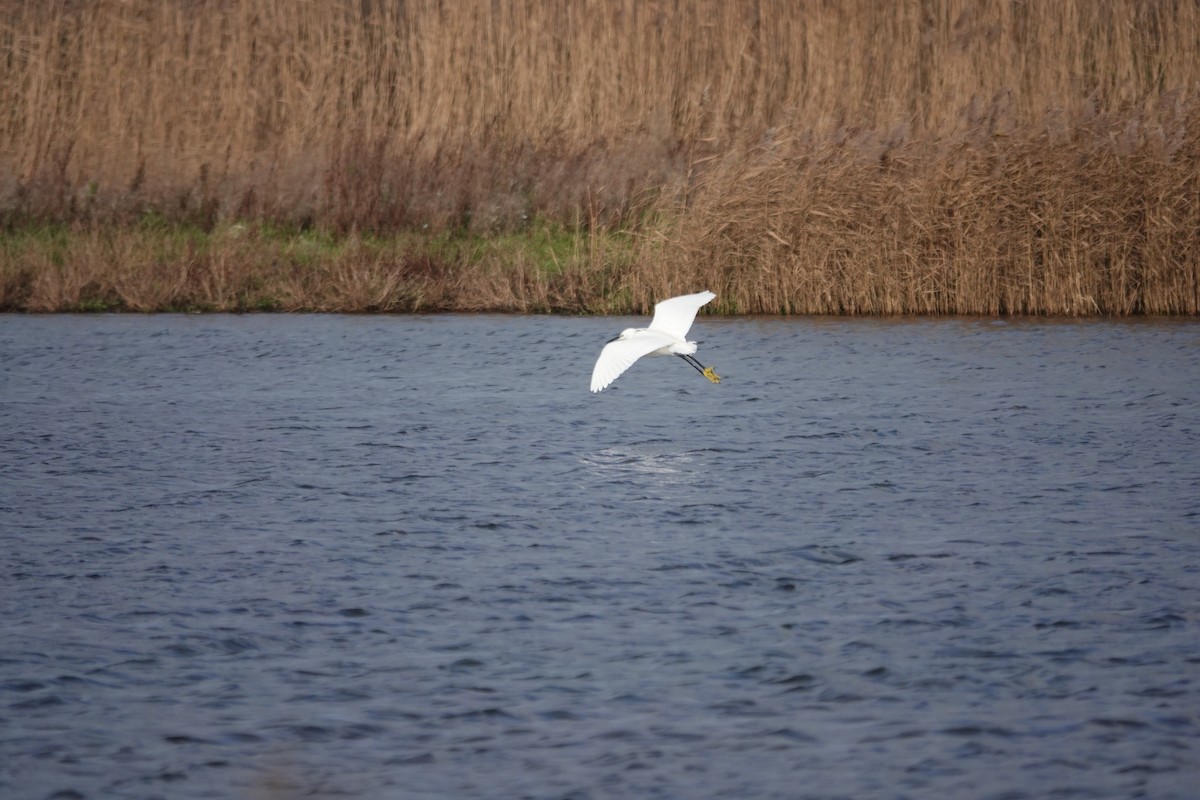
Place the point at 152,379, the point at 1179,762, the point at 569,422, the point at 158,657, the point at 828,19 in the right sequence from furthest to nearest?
the point at 828,19, the point at 152,379, the point at 569,422, the point at 158,657, the point at 1179,762

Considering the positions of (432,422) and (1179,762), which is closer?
(1179,762)

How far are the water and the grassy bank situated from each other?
→ 2.25 meters

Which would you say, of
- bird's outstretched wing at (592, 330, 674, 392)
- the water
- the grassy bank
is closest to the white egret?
bird's outstretched wing at (592, 330, 674, 392)

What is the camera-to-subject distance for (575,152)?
59.4ft

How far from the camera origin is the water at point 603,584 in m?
5.16

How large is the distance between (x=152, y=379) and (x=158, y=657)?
6.87m

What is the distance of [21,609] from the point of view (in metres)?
A: 6.67

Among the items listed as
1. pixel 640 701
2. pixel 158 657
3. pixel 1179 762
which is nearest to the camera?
pixel 1179 762

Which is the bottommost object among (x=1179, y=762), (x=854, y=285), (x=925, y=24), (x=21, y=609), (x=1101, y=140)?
(x=1179, y=762)

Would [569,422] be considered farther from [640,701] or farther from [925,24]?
[925,24]

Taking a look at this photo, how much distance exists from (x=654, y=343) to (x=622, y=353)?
1.06 feet

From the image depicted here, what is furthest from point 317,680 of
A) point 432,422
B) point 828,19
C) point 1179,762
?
point 828,19

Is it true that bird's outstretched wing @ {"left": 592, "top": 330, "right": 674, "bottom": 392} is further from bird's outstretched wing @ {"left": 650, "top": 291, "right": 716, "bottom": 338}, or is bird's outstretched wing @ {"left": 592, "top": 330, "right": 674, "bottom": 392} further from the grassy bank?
the grassy bank

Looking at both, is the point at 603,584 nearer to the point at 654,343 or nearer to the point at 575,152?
the point at 654,343
